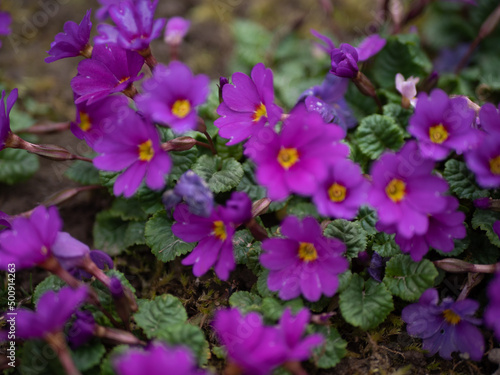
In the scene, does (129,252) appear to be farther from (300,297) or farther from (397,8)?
(397,8)

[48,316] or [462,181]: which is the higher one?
[48,316]

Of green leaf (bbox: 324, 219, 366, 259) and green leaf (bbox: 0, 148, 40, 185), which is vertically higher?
green leaf (bbox: 324, 219, 366, 259)

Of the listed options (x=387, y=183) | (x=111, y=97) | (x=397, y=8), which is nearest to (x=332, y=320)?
(x=387, y=183)

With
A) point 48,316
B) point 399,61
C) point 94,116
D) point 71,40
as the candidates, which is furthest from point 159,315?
point 399,61

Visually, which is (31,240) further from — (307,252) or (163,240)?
(307,252)

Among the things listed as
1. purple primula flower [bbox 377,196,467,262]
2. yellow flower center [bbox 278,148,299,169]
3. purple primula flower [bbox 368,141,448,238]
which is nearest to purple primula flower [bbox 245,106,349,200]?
yellow flower center [bbox 278,148,299,169]

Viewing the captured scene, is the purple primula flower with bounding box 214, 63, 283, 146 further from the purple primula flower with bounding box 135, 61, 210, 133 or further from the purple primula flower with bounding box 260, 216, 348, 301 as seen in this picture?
the purple primula flower with bounding box 260, 216, 348, 301
